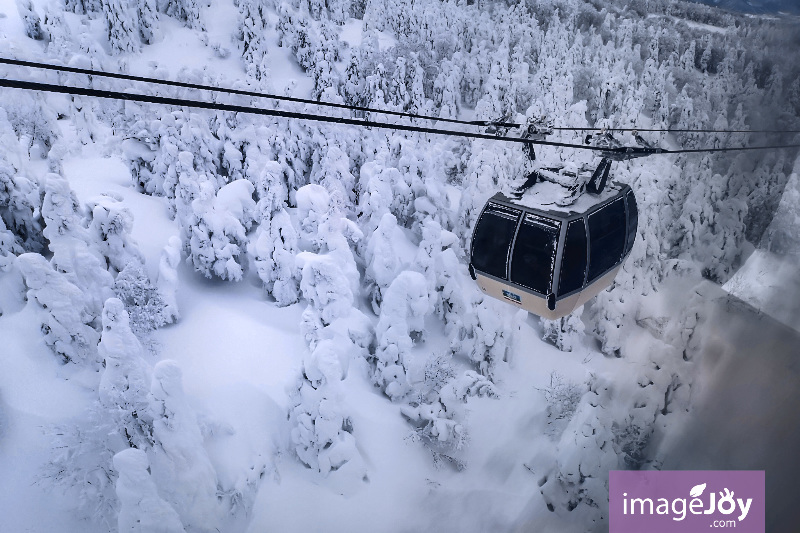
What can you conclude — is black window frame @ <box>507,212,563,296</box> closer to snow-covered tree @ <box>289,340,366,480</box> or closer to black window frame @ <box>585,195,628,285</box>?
black window frame @ <box>585,195,628,285</box>

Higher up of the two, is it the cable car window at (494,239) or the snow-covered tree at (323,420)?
the cable car window at (494,239)

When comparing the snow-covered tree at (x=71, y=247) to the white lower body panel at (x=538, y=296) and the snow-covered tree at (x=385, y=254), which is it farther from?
the white lower body panel at (x=538, y=296)

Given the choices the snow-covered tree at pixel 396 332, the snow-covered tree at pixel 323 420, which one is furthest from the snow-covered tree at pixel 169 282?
the snow-covered tree at pixel 396 332

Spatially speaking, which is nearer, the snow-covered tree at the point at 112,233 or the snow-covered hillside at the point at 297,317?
the snow-covered hillside at the point at 297,317

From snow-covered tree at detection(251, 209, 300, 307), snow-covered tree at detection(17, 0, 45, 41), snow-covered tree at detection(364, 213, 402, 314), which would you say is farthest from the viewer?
snow-covered tree at detection(17, 0, 45, 41)

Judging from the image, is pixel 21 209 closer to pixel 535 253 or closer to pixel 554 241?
pixel 535 253

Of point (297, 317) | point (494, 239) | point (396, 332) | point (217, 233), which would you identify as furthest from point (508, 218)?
point (217, 233)

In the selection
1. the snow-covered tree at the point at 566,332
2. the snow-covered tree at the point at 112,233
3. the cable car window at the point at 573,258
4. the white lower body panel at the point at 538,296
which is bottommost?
the snow-covered tree at the point at 566,332

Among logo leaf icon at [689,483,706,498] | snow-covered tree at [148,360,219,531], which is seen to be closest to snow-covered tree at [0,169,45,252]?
snow-covered tree at [148,360,219,531]

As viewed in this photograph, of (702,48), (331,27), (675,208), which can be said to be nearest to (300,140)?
(331,27)
